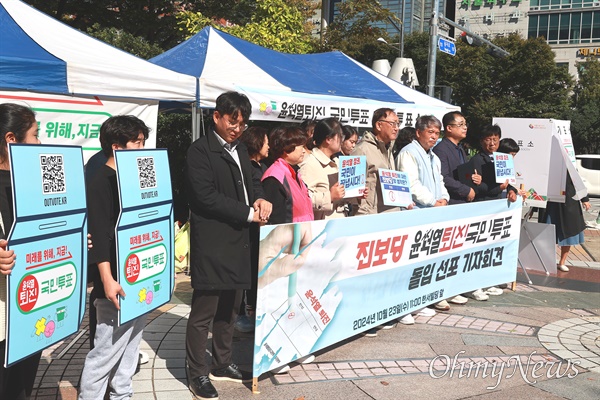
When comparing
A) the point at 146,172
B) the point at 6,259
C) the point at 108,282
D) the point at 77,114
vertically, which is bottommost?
the point at 108,282

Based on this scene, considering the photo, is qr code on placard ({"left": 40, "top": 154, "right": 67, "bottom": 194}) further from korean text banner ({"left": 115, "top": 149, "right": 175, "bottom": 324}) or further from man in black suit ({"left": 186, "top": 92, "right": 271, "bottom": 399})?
man in black suit ({"left": 186, "top": 92, "right": 271, "bottom": 399})

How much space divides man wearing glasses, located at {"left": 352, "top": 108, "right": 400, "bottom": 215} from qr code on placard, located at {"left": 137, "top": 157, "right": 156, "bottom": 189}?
2805 mm

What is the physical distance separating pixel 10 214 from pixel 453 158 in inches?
214

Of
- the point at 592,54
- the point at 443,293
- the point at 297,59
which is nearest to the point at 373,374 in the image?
the point at 443,293

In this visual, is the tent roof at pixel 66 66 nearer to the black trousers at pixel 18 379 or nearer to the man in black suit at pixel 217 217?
the man in black suit at pixel 217 217

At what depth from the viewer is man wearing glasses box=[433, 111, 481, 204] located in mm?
6988

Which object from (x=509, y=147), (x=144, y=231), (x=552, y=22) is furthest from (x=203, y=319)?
(x=552, y=22)

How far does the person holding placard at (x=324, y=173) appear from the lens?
16.7 feet

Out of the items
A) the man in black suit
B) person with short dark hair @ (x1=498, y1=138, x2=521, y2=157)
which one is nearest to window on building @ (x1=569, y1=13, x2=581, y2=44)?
person with short dark hair @ (x1=498, y1=138, x2=521, y2=157)

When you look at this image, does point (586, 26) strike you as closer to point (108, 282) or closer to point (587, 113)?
point (587, 113)

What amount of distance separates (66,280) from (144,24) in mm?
17973

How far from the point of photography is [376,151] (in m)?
6.08

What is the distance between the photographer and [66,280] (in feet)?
9.56

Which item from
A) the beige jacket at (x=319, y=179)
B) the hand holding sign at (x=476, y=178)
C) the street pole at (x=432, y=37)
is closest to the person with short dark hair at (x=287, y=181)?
the beige jacket at (x=319, y=179)
